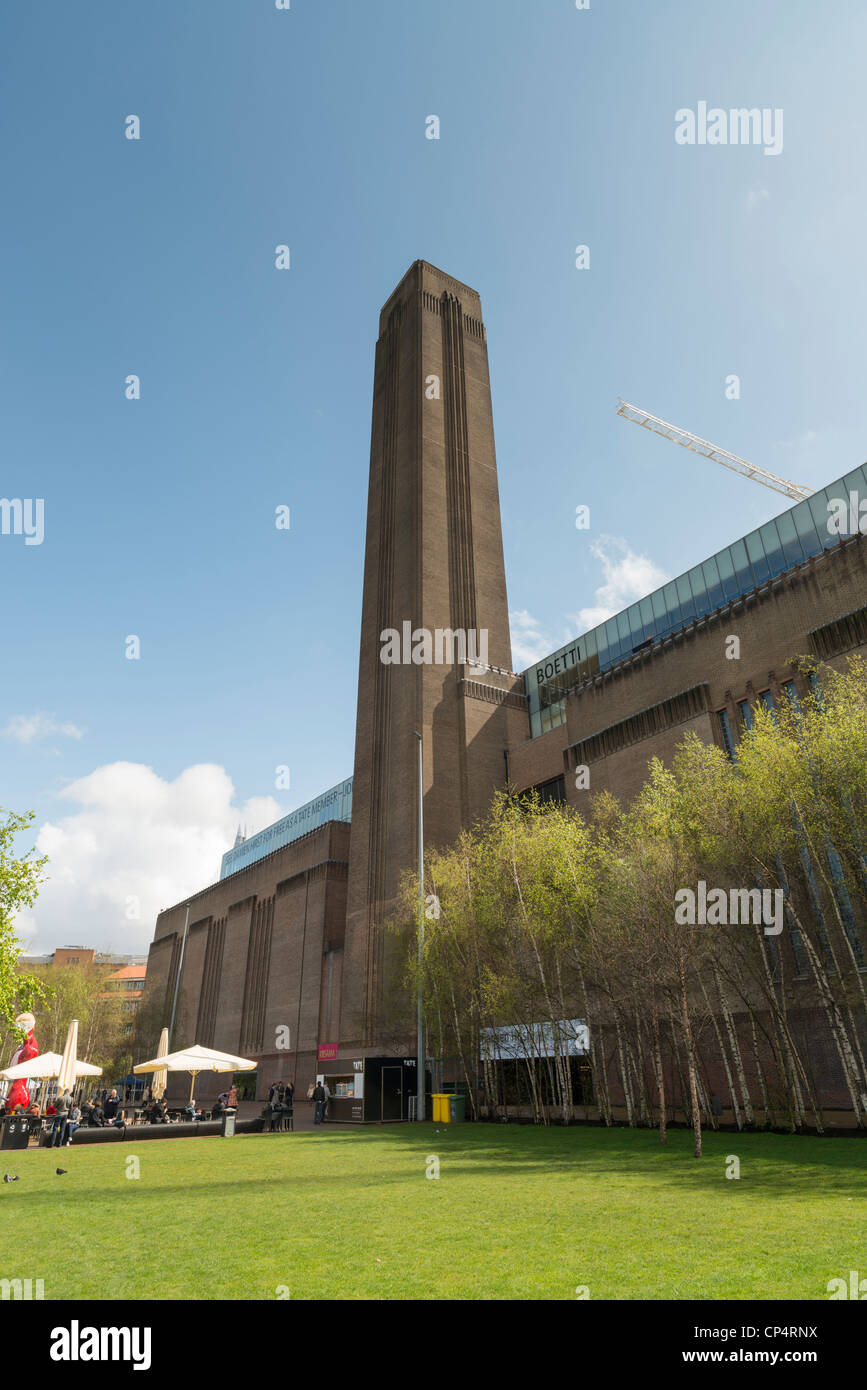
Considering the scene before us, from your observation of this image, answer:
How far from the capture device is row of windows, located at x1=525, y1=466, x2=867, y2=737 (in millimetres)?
37906

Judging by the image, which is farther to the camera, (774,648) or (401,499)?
(401,499)

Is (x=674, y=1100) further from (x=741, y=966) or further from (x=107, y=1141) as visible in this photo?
(x=107, y=1141)

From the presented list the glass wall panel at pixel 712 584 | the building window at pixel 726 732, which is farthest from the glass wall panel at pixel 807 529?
the building window at pixel 726 732

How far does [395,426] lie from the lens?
65500 millimetres

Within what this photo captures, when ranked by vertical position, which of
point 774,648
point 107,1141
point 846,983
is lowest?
point 107,1141

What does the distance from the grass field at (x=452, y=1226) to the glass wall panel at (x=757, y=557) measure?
28736mm

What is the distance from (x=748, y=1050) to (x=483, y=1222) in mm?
23496

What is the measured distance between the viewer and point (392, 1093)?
1268 inches

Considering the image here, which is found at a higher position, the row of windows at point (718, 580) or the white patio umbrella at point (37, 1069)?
the row of windows at point (718, 580)

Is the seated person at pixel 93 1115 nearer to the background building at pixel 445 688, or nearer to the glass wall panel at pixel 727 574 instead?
the background building at pixel 445 688

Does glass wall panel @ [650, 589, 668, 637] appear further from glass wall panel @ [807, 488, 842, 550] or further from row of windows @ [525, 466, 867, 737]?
glass wall panel @ [807, 488, 842, 550]

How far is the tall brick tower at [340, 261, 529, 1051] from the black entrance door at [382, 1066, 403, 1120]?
7088mm

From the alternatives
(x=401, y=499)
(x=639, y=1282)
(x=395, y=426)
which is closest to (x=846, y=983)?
(x=639, y=1282)

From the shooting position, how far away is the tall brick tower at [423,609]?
49375 mm
